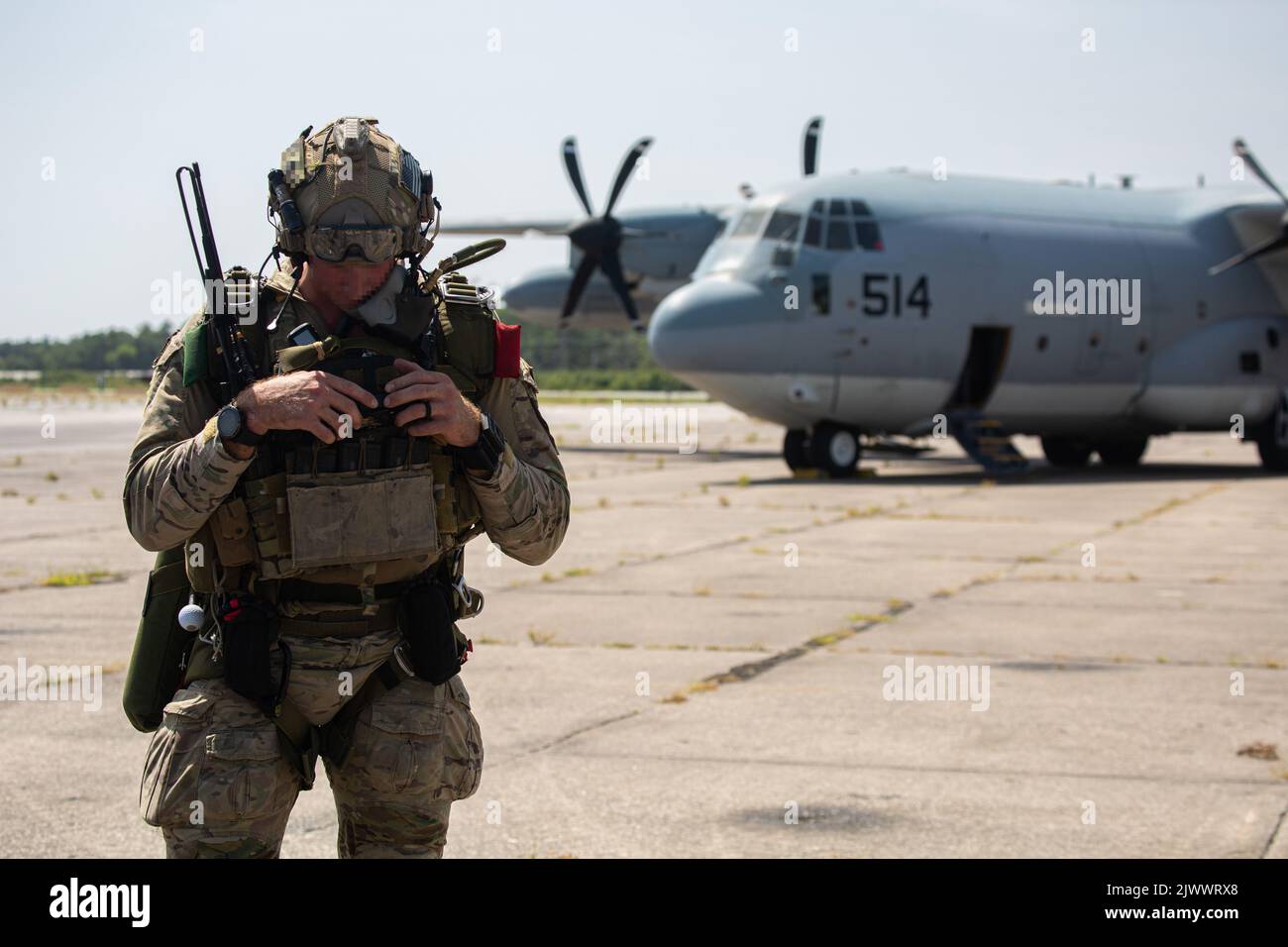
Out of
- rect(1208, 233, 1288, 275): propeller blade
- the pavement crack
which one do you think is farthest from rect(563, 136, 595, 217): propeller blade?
the pavement crack

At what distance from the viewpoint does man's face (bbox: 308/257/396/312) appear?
3512mm

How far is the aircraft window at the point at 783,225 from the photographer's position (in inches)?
877

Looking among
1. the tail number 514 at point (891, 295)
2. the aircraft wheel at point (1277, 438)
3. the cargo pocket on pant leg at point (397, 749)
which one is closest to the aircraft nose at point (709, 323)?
the tail number 514 at point (891, 295)

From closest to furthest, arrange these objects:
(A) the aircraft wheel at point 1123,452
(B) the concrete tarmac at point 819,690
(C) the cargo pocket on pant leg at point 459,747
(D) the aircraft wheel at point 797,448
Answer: (C) the cargo pocket on pant leg at point 459,747 → (B) the concrete tarmac at point 819,690 → (D) the aircraft wheel at point 797,448 → (A) the aircraft wheel at point 1123,452

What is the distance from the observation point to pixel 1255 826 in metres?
A: 5.76

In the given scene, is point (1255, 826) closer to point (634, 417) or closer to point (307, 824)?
point (307, 824)

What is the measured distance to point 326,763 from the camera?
3604 millimetres

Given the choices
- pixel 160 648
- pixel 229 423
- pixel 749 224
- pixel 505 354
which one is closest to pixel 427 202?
pixel 505 354

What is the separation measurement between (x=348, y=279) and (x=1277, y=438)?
82.1 feet

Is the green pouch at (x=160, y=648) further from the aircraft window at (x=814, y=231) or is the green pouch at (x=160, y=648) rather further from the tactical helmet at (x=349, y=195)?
Answer: the aircraft window at (x=814, y=231)

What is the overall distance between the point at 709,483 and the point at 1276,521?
319 inches

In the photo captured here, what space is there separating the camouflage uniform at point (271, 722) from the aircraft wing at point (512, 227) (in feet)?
93.5

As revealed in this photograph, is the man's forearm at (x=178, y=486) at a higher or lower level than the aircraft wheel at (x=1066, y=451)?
higher

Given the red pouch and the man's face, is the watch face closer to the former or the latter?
the man's face
